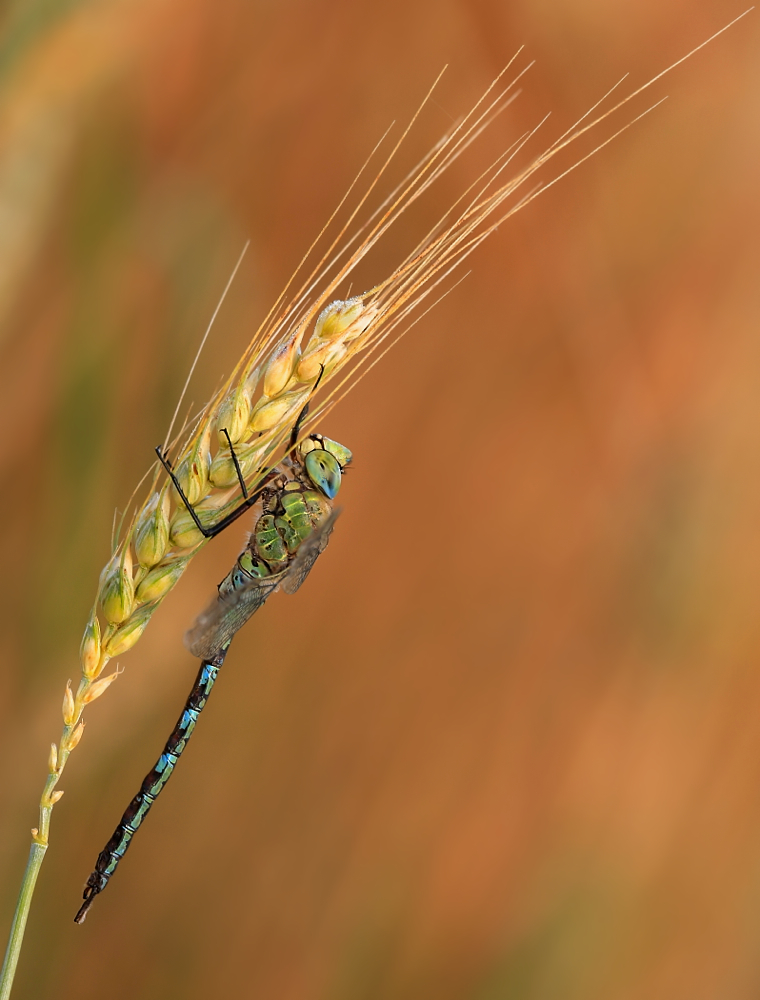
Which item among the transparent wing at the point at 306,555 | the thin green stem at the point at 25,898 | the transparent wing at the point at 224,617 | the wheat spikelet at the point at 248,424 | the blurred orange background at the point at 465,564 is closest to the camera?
the thin green stem at the point at 25,898

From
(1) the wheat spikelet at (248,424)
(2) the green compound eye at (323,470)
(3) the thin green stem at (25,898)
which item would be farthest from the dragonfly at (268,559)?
(3) the thin green stem at (25,898)

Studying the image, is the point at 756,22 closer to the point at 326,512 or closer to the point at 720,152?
the point at 720,152

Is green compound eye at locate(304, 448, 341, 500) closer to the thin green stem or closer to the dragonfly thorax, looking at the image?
the dragonfly thorax

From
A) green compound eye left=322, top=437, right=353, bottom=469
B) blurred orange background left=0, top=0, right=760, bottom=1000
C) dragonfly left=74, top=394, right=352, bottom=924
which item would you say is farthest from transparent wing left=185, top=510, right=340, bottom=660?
blurred orange background left=0, top=0, right=760, bottom=1000

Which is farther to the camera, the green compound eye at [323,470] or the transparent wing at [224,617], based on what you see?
the green compound eye at [323,470]

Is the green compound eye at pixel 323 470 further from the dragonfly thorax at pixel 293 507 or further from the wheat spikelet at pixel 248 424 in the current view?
the wheat spikelet at pixel 248 424

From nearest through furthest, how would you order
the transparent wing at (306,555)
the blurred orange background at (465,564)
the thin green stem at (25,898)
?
1. the thin green stem at (25,898)
2. the transparent wing at (306,555)
3. the blurred orange background at (465,564)

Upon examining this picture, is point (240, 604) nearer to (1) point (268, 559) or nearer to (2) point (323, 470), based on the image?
(1) point (268, 559)
